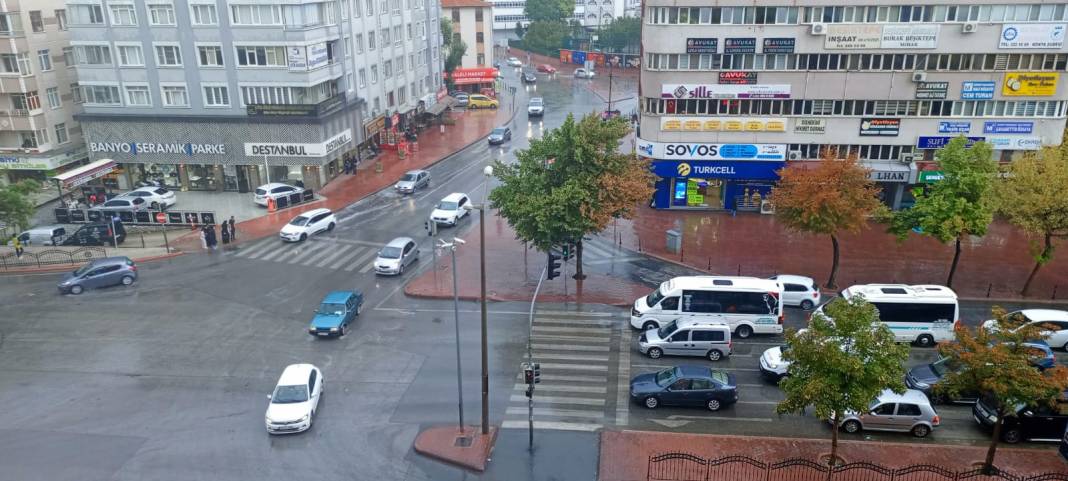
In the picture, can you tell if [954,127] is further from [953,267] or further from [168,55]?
[168,55]

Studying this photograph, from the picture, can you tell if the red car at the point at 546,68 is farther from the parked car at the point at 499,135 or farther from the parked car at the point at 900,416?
the parked car at the point at 900,416

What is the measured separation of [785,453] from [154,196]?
45.5 metres

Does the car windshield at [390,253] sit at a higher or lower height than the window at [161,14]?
lower

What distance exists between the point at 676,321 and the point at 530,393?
9292 mm

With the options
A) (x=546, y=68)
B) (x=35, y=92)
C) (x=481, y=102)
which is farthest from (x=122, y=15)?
(x=546, y=68)

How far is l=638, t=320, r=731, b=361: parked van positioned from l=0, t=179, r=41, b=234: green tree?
37206 millimetres

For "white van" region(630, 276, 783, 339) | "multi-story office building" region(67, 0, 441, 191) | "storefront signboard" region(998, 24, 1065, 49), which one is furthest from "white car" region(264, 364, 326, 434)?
"storefront signboard" region(998, 24, 1065, 49)

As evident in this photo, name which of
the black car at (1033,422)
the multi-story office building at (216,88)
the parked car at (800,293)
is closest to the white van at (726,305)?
the parked car at (800,293)

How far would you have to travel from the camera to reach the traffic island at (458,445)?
79.9ft

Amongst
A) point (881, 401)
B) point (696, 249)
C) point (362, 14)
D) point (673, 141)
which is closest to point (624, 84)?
point (362, 14)

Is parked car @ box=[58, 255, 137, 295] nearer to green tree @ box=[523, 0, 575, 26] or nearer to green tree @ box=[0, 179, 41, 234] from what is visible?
green tree @ box=[0, 179, 41, 234]

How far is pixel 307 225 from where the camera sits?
46.5 metres

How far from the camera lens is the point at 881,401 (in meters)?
25.2

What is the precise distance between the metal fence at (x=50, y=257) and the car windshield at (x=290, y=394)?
Answer: 940 inches
